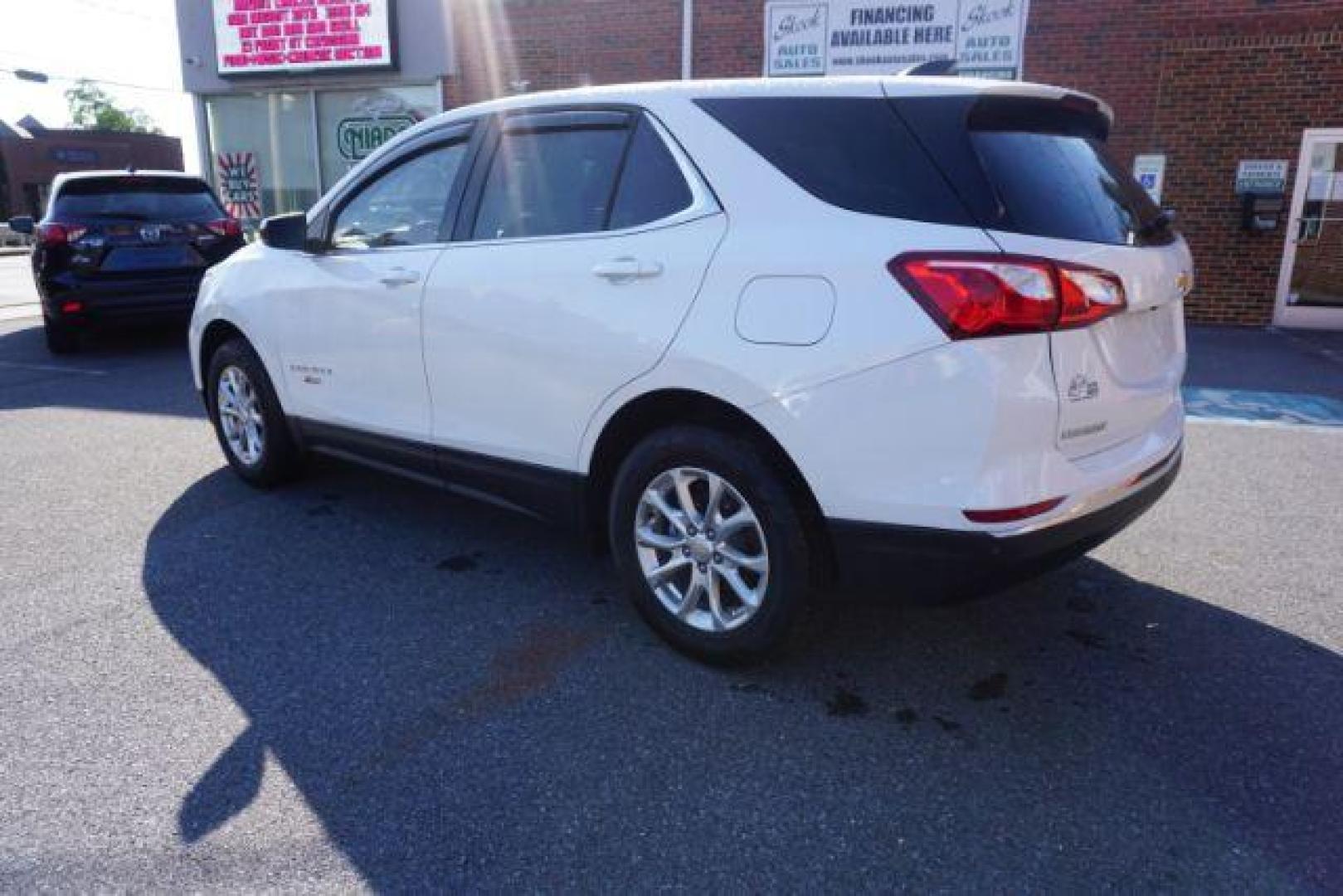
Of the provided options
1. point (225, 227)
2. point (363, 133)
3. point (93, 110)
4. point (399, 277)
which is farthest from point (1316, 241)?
point (93, 110)

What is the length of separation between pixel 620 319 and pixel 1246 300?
1045 centimetres

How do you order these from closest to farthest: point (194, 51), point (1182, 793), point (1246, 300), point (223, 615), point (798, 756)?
point (1182, 793) < point (798, 756) < point (223, 615) < point (1246, 300) < point (194, 51)

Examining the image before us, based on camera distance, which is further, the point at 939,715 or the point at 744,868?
the point at 939,715

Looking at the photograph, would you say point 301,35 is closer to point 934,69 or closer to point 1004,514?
point 934,69

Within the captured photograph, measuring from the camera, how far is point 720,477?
9.72ft

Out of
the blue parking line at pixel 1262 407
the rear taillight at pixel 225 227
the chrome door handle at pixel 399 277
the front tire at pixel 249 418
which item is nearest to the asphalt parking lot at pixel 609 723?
the front tire at pixel 249 418

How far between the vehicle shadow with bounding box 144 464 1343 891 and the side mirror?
1435 millimetres

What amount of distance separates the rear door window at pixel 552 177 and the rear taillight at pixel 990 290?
3.91 ft

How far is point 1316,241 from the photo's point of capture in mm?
10672

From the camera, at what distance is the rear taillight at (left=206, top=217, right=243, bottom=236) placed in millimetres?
9281

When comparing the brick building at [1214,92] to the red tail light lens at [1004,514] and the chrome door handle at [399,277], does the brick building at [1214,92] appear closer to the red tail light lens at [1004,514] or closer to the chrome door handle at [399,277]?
the chrome door handle at [399,277]

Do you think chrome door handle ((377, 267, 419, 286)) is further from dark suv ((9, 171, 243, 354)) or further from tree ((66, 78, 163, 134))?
tree ((66, 78, 163, 134))

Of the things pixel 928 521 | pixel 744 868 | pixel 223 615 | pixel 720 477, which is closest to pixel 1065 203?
pixel 928 521

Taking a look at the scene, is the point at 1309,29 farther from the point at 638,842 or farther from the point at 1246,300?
the point at 638,842
